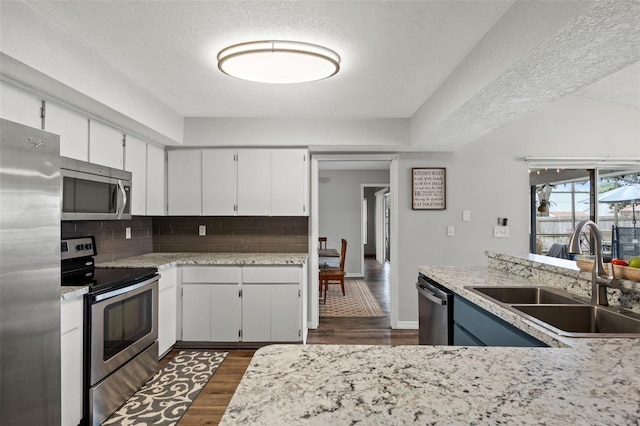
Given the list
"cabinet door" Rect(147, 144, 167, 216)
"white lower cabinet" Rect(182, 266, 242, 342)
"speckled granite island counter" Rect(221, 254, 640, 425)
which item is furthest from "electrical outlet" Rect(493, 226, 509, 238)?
"cabinet door" Rect(147, 144, 167, 216)

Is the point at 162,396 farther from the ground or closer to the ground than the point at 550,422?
closer to the ground

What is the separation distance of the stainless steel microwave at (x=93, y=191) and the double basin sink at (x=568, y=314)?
2558mm

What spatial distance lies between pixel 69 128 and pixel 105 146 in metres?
0.44

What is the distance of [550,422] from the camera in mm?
737

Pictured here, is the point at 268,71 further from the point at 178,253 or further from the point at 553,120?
the point at 553,120

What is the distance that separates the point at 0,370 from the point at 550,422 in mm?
1945

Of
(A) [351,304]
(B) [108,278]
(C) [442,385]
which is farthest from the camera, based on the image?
(A) [351,304]

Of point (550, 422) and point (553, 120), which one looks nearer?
point (550, 422)

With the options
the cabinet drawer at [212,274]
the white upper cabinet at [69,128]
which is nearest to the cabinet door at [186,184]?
the cabinet drawer at [212,274]

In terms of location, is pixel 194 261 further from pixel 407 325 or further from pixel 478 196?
pixel 478 196

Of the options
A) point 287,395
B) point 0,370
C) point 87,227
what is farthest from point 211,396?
point 287,395

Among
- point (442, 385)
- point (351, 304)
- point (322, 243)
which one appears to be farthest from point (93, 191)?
point (322, 243)

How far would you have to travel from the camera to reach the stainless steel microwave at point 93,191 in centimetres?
242

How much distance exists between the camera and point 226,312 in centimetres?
361
